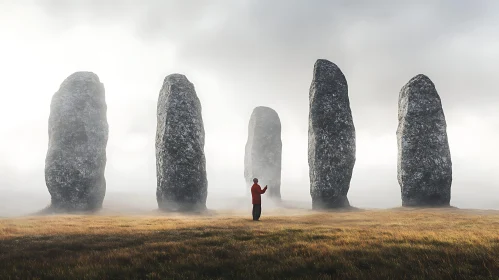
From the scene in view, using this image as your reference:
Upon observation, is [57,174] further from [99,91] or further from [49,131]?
[99,91]

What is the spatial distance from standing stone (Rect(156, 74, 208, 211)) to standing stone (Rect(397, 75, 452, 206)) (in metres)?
19.6

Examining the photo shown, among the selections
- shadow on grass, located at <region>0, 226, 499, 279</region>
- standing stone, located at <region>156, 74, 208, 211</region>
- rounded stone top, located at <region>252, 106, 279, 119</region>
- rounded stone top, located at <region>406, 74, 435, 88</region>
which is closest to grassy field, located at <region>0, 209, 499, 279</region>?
shadow on grass, located at <region>0, 226, 499, 279</region>

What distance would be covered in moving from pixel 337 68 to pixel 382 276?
1290 inches

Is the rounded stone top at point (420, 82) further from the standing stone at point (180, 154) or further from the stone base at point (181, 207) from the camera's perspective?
the stone base at point (181, 207)

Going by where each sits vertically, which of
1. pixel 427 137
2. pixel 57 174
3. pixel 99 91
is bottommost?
pixel 57 174

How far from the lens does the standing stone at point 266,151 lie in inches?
2176

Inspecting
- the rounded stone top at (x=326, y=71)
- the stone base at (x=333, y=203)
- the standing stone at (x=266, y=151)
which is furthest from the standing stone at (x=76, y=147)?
the standing stone at (x=266, y=151)

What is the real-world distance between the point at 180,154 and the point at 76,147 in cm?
1055

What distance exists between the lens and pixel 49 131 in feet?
125

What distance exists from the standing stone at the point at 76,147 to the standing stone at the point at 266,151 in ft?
77.6

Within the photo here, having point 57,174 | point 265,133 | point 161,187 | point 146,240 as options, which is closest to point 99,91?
point 57,174

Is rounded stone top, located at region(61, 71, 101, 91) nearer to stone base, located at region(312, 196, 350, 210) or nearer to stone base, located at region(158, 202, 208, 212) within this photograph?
stone base, located at region(158, 202, 208, 212)

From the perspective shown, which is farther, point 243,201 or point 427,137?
point 243,201

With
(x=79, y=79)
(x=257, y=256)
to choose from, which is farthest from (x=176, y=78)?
(x=257, y=256)
